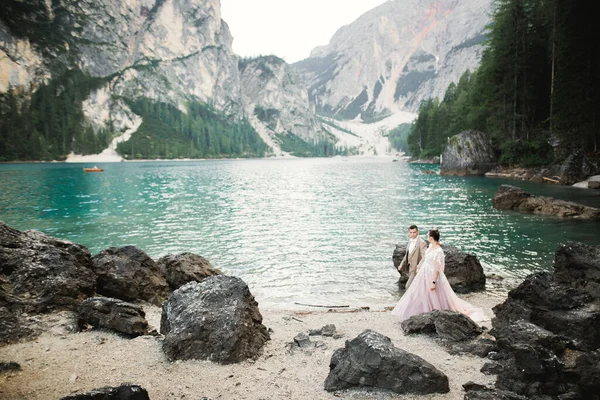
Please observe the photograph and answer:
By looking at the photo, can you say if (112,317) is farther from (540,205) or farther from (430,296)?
(540,205)

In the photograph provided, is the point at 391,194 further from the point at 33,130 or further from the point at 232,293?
the point at 33,130

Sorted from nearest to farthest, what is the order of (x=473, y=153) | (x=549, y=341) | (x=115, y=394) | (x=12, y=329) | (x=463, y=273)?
(x=115, y=394)
(x=549, y=341)
(x=12, y=329)
(x=463, y=273)
(x=473, y=153)

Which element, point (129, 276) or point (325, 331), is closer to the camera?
point (325, 331)

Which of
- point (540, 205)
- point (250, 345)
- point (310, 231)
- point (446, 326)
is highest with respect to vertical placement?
point (540, 205)

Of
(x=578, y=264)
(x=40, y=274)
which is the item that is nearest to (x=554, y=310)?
(x=578, y=264)

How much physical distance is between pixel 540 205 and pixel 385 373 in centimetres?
3346

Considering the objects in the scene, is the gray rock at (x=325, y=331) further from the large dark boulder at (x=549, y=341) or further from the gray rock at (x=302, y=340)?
the large dark boulder at (x=549, y=341)

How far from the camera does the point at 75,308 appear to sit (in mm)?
10336

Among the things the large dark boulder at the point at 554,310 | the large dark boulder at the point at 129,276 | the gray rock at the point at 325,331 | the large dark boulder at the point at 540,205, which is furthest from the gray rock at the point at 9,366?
the large dark boulder at the point at 540,205

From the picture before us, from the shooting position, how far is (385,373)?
22.7 ft

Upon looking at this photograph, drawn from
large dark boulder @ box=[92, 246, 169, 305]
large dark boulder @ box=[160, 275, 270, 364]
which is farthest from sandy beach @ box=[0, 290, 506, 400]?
large dark boulder @ box=[92, 246, 169, 305]

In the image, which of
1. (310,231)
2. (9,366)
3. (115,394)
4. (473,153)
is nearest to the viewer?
(115,394)

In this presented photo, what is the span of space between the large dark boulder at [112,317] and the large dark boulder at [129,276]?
288 cm

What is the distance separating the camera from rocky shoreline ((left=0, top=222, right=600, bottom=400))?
6.75 metres
